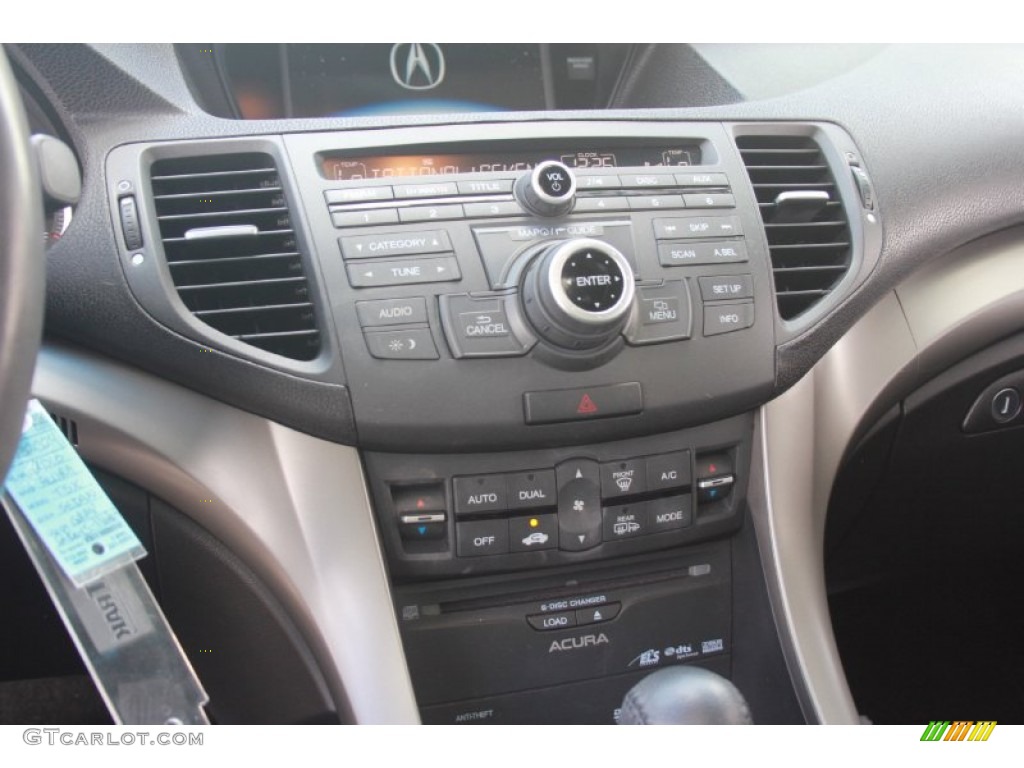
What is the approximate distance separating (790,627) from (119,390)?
802 mm

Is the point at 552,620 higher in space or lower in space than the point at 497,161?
→ lower

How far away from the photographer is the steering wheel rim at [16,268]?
616 millimetres

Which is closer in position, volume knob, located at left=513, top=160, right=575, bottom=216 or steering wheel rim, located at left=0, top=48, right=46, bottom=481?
→ steering wheel rim, located at left=0, top=48, right=46, bottom=481

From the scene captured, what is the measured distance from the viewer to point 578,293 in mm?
998

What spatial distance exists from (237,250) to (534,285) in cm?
32

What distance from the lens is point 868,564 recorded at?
1.46 metres

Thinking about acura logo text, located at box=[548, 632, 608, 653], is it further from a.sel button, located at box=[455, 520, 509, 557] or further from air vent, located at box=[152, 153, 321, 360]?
air vent, located at box=[152, 153, 321, 360]

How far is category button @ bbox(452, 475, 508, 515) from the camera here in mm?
1061

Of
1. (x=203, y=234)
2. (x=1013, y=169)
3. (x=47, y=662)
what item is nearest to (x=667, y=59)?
(x=1013, y=169)
